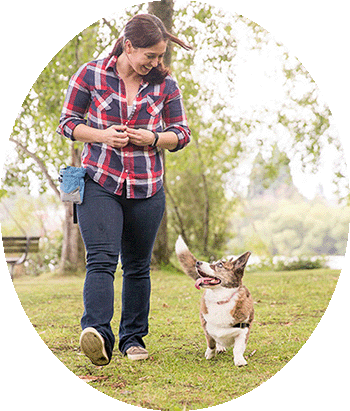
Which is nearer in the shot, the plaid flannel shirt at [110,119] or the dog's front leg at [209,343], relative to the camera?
the plaid flannel shirt at [110,119]

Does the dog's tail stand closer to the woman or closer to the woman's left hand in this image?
the woman

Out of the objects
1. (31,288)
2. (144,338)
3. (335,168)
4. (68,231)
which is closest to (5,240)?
(31,288)

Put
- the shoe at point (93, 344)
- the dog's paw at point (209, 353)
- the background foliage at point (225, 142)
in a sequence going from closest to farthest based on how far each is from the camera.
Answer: the shoe at point (93, 344) < the dog's paw at point (209, 353) < the background foliage at point (225, 142)

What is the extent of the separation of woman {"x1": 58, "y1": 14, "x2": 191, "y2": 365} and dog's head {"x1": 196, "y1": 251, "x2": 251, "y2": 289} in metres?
0.27

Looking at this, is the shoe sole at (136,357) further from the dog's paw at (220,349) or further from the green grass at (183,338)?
the dog's paw at (220,349)

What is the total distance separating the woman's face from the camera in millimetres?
2385

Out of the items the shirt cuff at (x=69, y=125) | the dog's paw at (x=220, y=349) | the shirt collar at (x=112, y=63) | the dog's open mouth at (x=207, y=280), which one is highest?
the shirt collar at (x=112, y=63)

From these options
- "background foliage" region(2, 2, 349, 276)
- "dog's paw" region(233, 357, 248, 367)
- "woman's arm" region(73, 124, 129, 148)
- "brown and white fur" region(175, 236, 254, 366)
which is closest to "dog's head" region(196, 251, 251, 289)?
"brown and white fur" region(175, 236, 254, 366)

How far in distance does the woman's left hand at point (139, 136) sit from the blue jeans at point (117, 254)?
256 mm

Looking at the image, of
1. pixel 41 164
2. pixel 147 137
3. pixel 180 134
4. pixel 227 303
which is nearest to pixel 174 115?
pixel 180 134

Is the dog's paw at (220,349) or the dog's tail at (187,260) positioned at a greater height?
the dog's tail at (187,260)

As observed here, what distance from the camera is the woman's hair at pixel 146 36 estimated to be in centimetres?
237

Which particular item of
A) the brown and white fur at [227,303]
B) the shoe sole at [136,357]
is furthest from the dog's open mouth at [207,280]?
the shoe sole at [136,357]

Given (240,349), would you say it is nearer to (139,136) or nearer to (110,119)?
(139,136)
